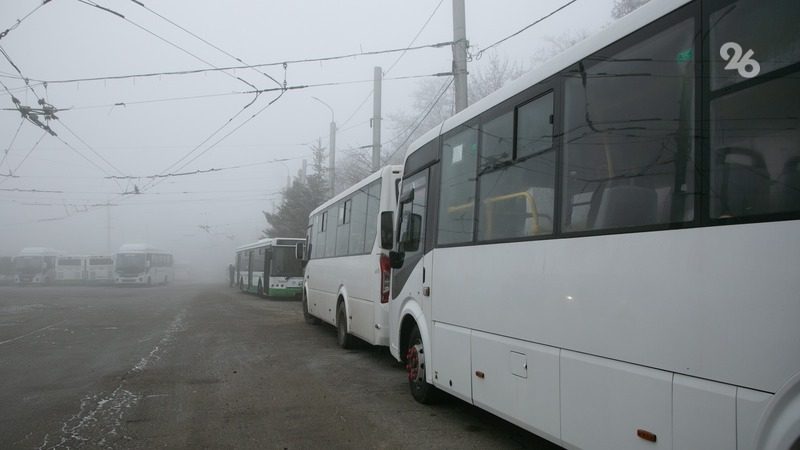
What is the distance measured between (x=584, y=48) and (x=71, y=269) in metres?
61.5

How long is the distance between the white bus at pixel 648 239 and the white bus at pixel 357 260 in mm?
3065

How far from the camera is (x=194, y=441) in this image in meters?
5.29

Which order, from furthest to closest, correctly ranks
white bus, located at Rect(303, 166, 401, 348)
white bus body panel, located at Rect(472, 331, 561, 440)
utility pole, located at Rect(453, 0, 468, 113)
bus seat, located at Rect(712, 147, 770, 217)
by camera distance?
utility pole, located at Rect(453, 0, 468, 113)
white bus, located at Rect(303, 166, 401, 348)
white bus body panel, located at Rect(472, 331, 561, 440)
bus seat, located at Rect(712, 147, 770, 217)

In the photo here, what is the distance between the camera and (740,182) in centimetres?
269

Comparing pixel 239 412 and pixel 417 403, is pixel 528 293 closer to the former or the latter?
pixel 417 403

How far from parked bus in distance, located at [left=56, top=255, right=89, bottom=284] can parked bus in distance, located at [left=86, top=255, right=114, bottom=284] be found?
44cm

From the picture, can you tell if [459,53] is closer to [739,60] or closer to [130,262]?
[739,60]

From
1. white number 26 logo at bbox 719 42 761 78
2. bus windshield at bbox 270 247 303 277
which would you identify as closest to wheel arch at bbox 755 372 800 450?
white number 26 logo at bbox 719 42 761 78

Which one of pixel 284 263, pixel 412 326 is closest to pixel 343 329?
pixel 412 326

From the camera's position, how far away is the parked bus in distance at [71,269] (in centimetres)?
5500

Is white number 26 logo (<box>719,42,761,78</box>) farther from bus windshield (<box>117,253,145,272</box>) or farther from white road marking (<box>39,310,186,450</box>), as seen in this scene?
bus windshield (<box>117,253,145,272</box>)

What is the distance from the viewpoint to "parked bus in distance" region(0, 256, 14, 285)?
5919cm

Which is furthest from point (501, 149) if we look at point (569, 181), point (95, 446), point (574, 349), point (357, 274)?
point (357, 274)

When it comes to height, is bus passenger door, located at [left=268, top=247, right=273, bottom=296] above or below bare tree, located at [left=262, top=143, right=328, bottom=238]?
below
